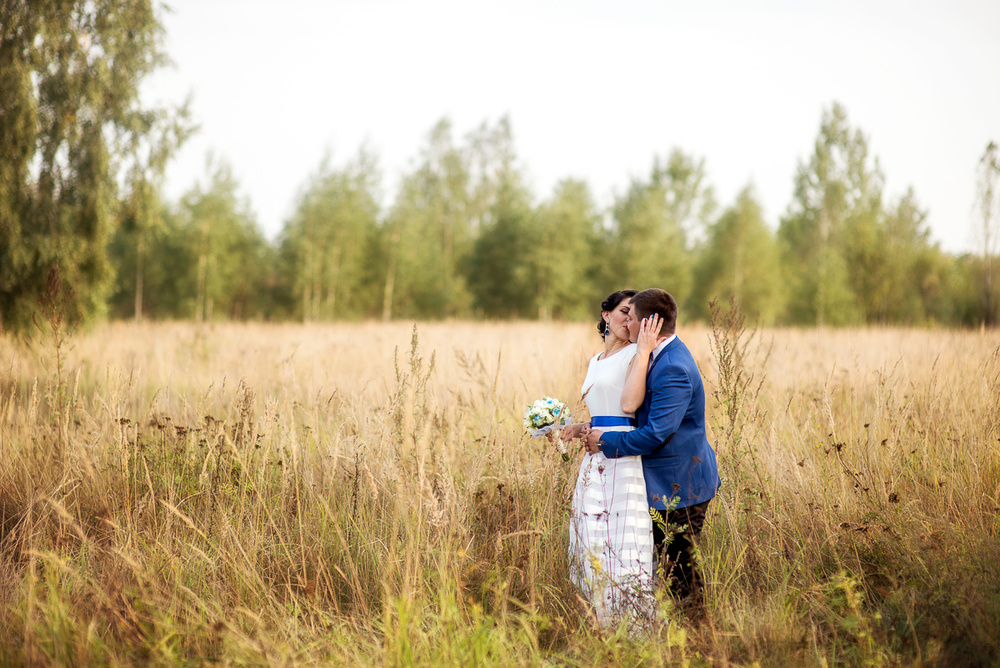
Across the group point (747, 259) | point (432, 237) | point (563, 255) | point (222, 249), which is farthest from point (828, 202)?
point (222, 249)

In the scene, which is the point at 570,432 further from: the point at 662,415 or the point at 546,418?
the point at 662,415

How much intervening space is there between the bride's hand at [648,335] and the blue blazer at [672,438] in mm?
105

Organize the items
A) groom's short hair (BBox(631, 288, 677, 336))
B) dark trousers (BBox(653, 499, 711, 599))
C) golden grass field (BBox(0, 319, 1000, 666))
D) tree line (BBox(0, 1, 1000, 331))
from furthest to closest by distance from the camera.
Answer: tree line (BBox(0, 1, 1000, 331))
groom's short hair (BBox(631, 288, 677, 336))
dark trousers (BBox(653, 499, 711, 599))
golden grass field (BBox(0, 319, 1000, 666))

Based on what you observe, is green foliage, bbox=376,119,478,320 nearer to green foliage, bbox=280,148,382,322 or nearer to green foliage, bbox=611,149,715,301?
green foliage, bbox=280,148,382,322

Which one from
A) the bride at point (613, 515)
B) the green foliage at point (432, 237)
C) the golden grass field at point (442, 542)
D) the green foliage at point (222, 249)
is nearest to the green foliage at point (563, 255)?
Answer: the green foliage at point (432, 237)

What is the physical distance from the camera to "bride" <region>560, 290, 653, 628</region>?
2557mm

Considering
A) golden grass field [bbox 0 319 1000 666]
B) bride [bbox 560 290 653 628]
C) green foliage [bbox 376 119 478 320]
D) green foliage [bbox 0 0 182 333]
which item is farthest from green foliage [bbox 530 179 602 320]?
bride [bbox 560 290 653 628]

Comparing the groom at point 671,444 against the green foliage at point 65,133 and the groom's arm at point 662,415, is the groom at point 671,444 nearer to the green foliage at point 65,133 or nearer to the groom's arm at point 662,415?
the groom's arm at point 662,415

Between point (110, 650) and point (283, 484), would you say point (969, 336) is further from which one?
point (110, 650)

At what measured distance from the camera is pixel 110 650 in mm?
2080

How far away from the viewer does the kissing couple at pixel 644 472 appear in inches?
104

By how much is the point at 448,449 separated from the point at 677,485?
1.69 m

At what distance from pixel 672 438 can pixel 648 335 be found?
1.76ft

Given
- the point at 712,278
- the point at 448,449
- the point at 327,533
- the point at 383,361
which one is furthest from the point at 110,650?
the point at 712,278
